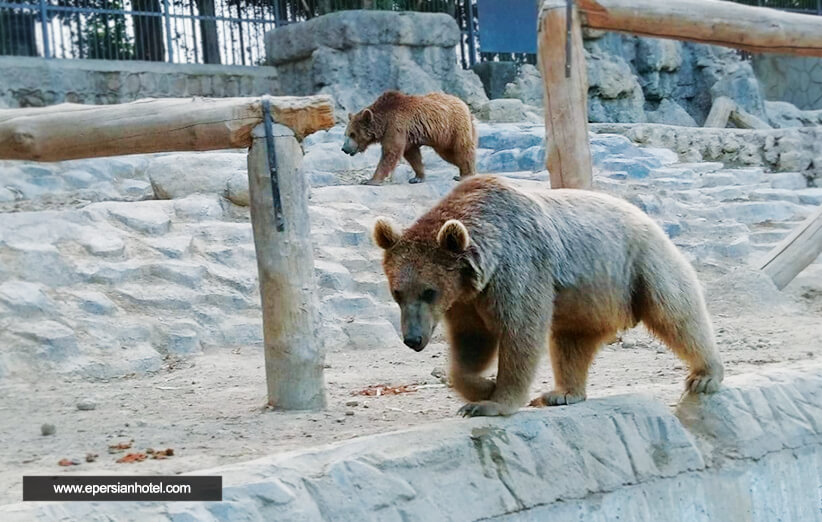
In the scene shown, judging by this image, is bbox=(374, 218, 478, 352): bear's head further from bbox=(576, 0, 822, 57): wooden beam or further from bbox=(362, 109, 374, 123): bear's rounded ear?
bbox=(362, 109, 374, 123): bear's rounded ear

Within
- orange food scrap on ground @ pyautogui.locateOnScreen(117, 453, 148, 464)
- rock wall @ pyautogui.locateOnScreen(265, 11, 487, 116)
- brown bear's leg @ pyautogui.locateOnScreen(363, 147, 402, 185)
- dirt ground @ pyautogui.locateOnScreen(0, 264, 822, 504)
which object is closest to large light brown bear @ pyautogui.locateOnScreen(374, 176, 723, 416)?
dirt ground @ pyautogui.locateOnScreen(0, 264, 822, 504)

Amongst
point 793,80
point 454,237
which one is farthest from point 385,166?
point 793,80

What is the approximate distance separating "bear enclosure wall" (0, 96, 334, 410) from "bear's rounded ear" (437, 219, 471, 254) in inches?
37.1

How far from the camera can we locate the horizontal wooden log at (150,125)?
538cm

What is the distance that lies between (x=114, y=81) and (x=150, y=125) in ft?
30.2

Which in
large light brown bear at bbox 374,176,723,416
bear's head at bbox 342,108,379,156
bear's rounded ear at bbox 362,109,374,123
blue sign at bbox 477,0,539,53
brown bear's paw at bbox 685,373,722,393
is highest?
blue sign at bbox 477,0,539,53

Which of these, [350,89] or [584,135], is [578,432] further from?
[350,89]

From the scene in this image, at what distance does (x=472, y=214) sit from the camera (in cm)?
495

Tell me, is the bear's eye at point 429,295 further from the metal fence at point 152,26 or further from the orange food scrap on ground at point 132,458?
the metal fence at point 152,26

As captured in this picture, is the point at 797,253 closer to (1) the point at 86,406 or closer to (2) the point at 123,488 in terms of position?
(1) the point at 86,406

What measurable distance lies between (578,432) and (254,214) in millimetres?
1855

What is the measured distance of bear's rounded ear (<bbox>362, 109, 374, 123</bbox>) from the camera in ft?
38.1

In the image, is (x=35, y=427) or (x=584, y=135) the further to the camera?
(x=584, y=135)

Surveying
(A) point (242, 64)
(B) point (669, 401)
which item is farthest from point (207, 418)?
(A) point (242, 64)
